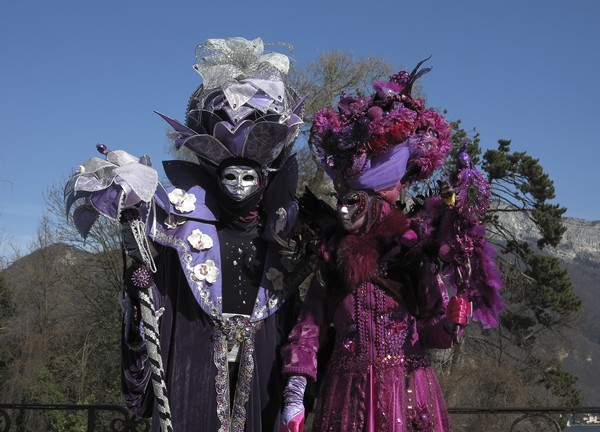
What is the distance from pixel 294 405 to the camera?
335cm

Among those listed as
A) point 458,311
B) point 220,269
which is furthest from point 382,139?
point 220,269

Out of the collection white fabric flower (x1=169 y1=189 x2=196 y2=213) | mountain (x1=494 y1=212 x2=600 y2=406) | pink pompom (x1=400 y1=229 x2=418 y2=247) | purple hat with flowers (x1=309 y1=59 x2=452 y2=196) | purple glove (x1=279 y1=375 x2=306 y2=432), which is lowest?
purple glove (x1=279 y1=375 x2=306 y2=432)

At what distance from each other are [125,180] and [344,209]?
92cm

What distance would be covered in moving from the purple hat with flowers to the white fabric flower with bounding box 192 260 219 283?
72 cm

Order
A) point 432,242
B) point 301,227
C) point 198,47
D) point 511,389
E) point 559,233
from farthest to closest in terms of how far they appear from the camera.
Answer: point 559,233 → point 511,389 → point 198,47 → point 301,227 → point 432,242

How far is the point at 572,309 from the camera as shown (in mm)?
17781

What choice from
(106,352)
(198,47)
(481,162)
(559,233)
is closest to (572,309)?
(559,233)

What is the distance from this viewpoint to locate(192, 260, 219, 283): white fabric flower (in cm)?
380

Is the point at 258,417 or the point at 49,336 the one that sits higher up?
the point at 49,336

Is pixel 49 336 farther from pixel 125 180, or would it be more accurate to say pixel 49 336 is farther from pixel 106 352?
pixel 125 180

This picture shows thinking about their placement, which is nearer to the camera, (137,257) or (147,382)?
(137,257)

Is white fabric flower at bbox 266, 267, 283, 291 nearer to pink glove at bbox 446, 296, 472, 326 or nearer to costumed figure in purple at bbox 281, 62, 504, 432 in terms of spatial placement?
costumed figure in purple at bbox 281, 62, 504, 432

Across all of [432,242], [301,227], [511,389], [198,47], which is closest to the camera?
[432,242]

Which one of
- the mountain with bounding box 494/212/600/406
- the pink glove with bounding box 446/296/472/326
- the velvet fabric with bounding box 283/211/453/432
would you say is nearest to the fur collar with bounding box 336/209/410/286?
the velvet fabric with bounding box 283/211/453/432
